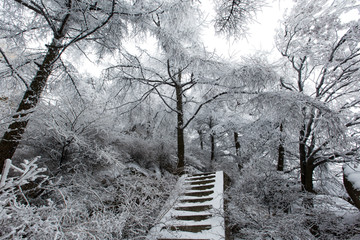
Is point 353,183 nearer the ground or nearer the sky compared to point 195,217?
nearer the sky

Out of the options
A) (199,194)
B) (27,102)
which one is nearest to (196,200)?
(199,194)

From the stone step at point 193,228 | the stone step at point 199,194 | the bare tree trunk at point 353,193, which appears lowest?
the stone step at point 193,228

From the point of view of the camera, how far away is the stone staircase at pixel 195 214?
2.50 m

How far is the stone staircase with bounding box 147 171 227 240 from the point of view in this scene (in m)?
2.50

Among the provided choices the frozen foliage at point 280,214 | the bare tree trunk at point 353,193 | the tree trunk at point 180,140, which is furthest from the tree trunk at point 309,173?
the tree trunk at point 180,140

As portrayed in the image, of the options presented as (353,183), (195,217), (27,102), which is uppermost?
(27,102)

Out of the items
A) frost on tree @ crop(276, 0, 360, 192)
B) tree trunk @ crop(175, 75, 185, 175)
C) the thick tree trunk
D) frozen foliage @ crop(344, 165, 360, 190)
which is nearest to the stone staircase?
tree trunk @ crop(175, 75, 185, 175)

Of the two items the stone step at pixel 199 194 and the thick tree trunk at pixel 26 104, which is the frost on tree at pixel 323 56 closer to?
the stone step at pixel 199 194

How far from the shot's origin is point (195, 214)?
122 inches

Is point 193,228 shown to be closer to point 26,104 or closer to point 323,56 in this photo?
point 26,104

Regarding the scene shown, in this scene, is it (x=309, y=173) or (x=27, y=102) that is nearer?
(x=27, y=102)

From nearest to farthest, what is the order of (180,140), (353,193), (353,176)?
(353,193) → (353,176) → (180,140)

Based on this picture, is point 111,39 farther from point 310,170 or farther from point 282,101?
point 310,170

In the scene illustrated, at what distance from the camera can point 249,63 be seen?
399 centimetres
